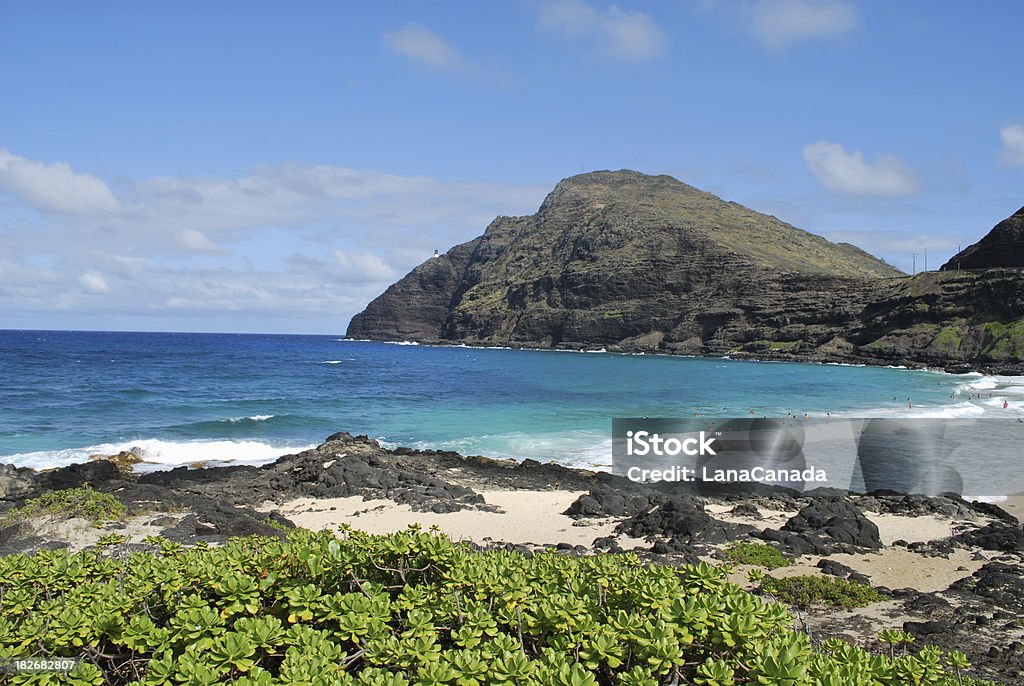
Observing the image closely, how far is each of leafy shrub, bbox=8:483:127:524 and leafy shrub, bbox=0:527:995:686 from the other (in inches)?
345

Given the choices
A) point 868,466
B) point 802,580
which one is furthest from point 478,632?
point 868,466

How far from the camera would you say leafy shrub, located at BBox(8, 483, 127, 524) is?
12602mm

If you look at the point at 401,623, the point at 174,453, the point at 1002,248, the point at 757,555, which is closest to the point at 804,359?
the point at 1002,248

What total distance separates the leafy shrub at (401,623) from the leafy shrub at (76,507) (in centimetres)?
877

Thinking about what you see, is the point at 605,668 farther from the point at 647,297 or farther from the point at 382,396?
the point at 647,297

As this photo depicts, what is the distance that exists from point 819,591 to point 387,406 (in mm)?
34474

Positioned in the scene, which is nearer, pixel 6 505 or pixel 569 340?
pixel 6 505

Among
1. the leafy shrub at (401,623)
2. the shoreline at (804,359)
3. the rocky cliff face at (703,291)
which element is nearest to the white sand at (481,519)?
the leafy shrub at (401,623)

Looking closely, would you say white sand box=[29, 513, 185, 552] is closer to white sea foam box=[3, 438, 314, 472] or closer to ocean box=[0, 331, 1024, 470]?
white sea foam box=[3, 438, 314, 472]

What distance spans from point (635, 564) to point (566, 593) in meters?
1.08

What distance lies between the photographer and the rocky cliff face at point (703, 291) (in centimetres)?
8781

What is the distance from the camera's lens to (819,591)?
10.0 metres

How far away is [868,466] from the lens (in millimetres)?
23062

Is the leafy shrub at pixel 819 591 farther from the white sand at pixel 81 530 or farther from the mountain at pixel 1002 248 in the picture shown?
the mountain at pixel 1002 248
